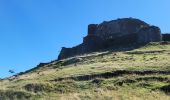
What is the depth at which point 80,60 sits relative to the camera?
67.3 m

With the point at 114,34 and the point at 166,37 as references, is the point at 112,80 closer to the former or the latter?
the point at 166,37

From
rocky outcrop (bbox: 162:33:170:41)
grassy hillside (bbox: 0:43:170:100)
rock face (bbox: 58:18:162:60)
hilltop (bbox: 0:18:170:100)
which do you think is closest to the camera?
grassy hillside (bbox: 0:43:170:100)

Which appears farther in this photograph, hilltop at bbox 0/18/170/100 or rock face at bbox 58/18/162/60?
rock face at bbox 58/18/162/60

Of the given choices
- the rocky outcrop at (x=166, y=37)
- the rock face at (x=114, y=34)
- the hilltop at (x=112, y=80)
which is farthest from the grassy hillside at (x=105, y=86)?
the rocky outcrop at (x=166, y=37)

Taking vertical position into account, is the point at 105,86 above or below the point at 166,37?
below

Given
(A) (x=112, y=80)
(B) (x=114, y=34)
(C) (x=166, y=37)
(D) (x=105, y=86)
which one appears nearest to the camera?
(D) (x=105, y=86)

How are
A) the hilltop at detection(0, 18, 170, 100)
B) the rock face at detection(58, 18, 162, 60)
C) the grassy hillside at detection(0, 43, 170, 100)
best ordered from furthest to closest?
the rock face at detection(58, 18, 162, 60), the hilltop at detection(0, 18, 170, 100), the grassy hillside at detection(0, 43, 170, 100)

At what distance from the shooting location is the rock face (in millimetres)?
80644

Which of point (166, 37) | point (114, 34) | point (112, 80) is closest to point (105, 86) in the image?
point (112, 80)

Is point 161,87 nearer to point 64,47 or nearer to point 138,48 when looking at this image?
point 138,48

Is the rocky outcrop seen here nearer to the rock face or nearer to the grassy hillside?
the rock face

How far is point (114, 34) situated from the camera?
319ft

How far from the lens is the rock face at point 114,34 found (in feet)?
265

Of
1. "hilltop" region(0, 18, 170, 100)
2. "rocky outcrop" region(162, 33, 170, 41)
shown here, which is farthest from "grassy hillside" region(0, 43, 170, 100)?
"rocky outcrop" region(162, 33, 170, 41)
